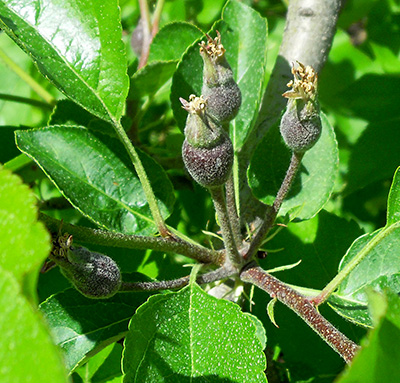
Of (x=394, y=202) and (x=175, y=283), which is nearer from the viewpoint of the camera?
(x=394, y=202)

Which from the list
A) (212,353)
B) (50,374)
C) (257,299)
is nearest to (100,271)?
(212,353)

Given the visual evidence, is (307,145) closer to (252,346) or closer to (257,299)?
(252,346)

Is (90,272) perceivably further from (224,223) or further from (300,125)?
(300,125)

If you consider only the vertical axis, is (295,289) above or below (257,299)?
above

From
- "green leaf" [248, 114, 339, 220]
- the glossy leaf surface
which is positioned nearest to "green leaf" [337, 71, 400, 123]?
"green leaf" [248, 114, 339, 220]

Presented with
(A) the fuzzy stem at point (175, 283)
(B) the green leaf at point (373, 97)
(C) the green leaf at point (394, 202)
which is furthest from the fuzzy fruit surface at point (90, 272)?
(B) the green leaf at point (373, 97)

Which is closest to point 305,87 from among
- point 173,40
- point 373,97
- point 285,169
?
point 285,169
